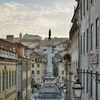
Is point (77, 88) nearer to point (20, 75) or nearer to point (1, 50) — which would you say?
point (1, 50)

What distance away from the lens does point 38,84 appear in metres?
78.4

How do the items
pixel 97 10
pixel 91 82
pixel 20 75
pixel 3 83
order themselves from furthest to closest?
pixel 20 75, pixel 3 83, pixel 91 82, pixel 97 10

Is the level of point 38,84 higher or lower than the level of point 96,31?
lower

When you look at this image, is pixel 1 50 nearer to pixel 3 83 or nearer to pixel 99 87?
pixel 3 83

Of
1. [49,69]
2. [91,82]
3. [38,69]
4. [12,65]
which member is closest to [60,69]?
[38,69]

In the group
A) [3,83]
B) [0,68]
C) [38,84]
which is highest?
[0,68]

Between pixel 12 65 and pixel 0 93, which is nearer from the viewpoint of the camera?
pixel 0 93

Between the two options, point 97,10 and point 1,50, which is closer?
point 97,10

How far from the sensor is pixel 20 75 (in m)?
36.5

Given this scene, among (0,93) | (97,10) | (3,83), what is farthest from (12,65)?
(97,10)

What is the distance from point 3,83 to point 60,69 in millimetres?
66218

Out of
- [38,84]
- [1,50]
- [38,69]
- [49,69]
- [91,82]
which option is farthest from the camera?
[38,69]

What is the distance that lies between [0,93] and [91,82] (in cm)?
1154

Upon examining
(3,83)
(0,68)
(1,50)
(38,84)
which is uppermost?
(1,50)
